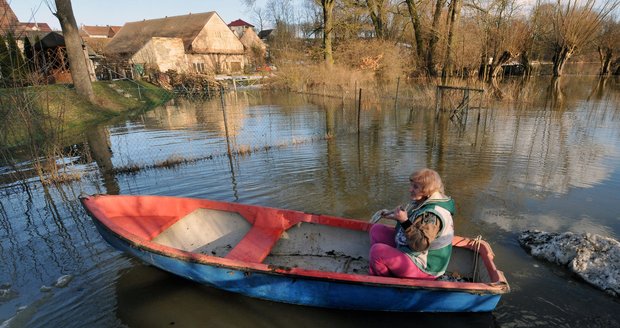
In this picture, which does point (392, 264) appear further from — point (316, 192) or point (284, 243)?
point (316, 192)

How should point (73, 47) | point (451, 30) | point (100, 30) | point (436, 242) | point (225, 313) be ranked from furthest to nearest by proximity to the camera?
1. point (100, 30)
2. point (451, 30)
3. point (73, 47)
4. point (225, 313)
5. point (436, 242)

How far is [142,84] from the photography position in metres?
28.9

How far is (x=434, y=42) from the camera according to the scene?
2439 cm

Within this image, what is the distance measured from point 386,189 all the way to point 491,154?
4.15 meters

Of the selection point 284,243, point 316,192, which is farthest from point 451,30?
point 284,243

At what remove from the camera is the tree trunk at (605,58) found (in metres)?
33.5

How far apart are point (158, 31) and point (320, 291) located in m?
52.8

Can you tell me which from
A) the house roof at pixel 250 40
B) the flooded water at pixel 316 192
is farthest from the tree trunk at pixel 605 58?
the house roof at pixel 250 40

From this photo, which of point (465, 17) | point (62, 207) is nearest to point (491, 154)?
point (62, 207)

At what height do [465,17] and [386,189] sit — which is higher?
[465,17]

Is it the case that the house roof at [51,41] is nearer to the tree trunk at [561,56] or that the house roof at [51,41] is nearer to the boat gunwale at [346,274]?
the boat gunwale at [346,274]

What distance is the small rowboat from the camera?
3.48 meters

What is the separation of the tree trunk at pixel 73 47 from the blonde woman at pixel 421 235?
65.7ft

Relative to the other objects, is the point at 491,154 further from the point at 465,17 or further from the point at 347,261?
the point at 465,17
